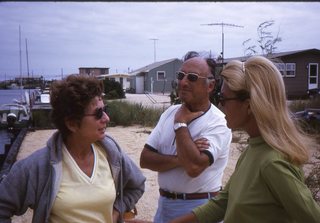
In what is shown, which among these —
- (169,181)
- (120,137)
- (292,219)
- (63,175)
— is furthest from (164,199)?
(120,137)

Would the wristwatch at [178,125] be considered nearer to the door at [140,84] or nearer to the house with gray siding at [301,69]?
the house with gray siding at [301,69]

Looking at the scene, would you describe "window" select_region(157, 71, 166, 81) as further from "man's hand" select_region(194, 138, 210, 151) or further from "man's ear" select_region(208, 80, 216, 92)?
"man's hand" select_region(194, 138, 210, 151)

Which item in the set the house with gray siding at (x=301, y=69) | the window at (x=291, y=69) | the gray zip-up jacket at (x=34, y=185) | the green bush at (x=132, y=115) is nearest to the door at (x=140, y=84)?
the house with gray siding at (x=301, y=69)

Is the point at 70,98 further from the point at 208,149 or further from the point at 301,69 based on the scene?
the point at 301,69

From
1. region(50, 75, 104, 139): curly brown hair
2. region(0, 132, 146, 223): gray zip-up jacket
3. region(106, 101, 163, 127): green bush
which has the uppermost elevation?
region(50, 75, 104, 139): curly brown hair

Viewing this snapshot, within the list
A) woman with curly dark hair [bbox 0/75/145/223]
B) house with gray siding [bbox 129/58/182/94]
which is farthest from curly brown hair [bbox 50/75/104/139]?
house with gray siding [bbox 129/58/182/94]

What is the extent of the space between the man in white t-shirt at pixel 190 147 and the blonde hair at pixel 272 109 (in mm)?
884

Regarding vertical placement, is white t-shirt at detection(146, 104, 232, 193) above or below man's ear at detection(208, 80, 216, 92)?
below

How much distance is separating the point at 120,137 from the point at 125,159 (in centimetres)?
1161

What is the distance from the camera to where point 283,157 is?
1.81m

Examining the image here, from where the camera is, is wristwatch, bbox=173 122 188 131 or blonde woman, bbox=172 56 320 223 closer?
blonde woman, bbox=172 56 320 223

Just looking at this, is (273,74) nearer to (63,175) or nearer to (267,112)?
(267,112)

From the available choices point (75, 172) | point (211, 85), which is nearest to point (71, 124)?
point (75, 172)

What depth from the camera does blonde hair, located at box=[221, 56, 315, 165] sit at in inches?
73.8
